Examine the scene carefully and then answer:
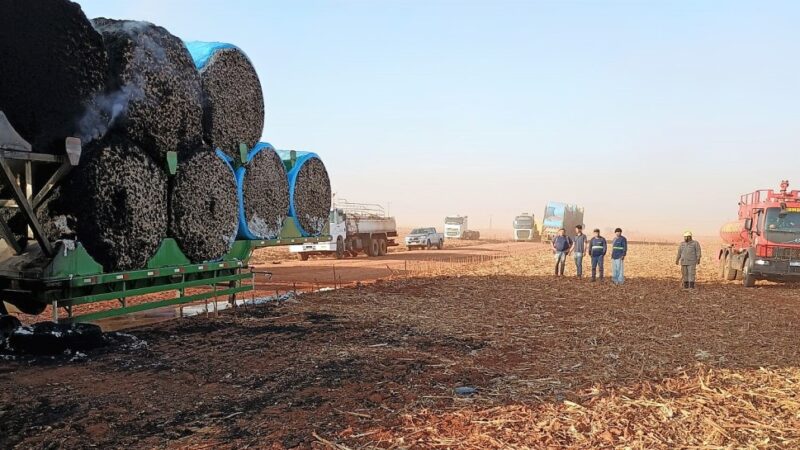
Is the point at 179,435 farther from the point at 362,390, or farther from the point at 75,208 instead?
the point at 75,208

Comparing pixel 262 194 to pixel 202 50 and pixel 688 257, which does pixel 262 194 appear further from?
pixel 688 257

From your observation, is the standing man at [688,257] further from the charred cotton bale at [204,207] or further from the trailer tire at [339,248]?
the trailer tire at [339,248]

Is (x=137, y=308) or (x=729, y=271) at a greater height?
(x=729, y=271)

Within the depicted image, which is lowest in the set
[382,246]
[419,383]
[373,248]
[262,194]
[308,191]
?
[419,383]

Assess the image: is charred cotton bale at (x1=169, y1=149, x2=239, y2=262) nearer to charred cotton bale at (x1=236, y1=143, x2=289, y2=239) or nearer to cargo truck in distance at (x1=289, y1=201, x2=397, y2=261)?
charred cotton bale at (x1=236, y1=143, x2=289, y2=239)

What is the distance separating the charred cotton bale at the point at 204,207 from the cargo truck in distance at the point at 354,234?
16272 mm

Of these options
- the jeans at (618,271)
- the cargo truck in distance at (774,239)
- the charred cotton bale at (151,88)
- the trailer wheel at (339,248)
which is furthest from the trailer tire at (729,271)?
the charred cotton bale at (151,88)

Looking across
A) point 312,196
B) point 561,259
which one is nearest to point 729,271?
point 561,259

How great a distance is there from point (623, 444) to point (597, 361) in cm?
282

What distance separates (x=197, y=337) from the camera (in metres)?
8.62

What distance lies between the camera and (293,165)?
40.1ft

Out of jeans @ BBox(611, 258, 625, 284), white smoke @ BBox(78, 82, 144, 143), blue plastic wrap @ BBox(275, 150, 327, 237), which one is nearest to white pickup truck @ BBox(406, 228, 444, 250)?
jeans @ BBox(611, 258, 625, 284)

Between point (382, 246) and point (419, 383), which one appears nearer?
point (419, 383)

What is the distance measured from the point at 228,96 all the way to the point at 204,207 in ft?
7.04
